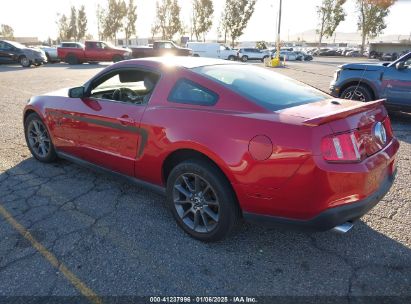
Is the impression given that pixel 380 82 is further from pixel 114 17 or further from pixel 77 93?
pixel 114 17

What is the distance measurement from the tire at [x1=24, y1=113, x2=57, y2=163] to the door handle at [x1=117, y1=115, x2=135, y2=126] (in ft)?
5.40

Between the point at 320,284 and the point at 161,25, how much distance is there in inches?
2554

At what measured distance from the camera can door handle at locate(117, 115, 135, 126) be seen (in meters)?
3.18

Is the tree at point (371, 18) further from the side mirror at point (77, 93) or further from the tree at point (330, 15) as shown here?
the side mirror at point (77, 93)

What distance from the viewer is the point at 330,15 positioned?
5966 cm

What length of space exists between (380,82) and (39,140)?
6.48m

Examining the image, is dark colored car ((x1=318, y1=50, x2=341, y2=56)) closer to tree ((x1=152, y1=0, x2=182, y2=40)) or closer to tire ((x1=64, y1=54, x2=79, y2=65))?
tree ((x1=152, y1=0, x2=182, y2=40))

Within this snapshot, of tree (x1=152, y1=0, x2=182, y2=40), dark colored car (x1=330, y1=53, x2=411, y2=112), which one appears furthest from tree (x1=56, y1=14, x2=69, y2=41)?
dark colored car (x1=330, y1=53, x2=411, y2=112)

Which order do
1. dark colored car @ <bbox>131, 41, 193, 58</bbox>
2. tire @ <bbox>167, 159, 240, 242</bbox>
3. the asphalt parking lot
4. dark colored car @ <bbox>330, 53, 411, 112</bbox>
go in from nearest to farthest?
1. the asphalt parking lot
2. tire @ <bbox>167, 159, 240, 242</bbox>
3. dark colored car @ <bbox>330, 53, 411, 112</bbox>
4. dark colored car @ <bbox>131, 41, 193, 58</bbox>

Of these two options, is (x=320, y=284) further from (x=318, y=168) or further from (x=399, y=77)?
(x=399, y=77)

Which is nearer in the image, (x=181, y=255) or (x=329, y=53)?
(x=181, y=255)

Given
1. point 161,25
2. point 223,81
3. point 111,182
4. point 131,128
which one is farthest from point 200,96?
point 161,25

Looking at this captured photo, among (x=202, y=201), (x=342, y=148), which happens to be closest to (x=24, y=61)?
(x=202, y=201)

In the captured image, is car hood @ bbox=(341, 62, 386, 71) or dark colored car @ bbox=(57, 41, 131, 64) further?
dark colored car @ bbox=(57, 41, 131, 64)
